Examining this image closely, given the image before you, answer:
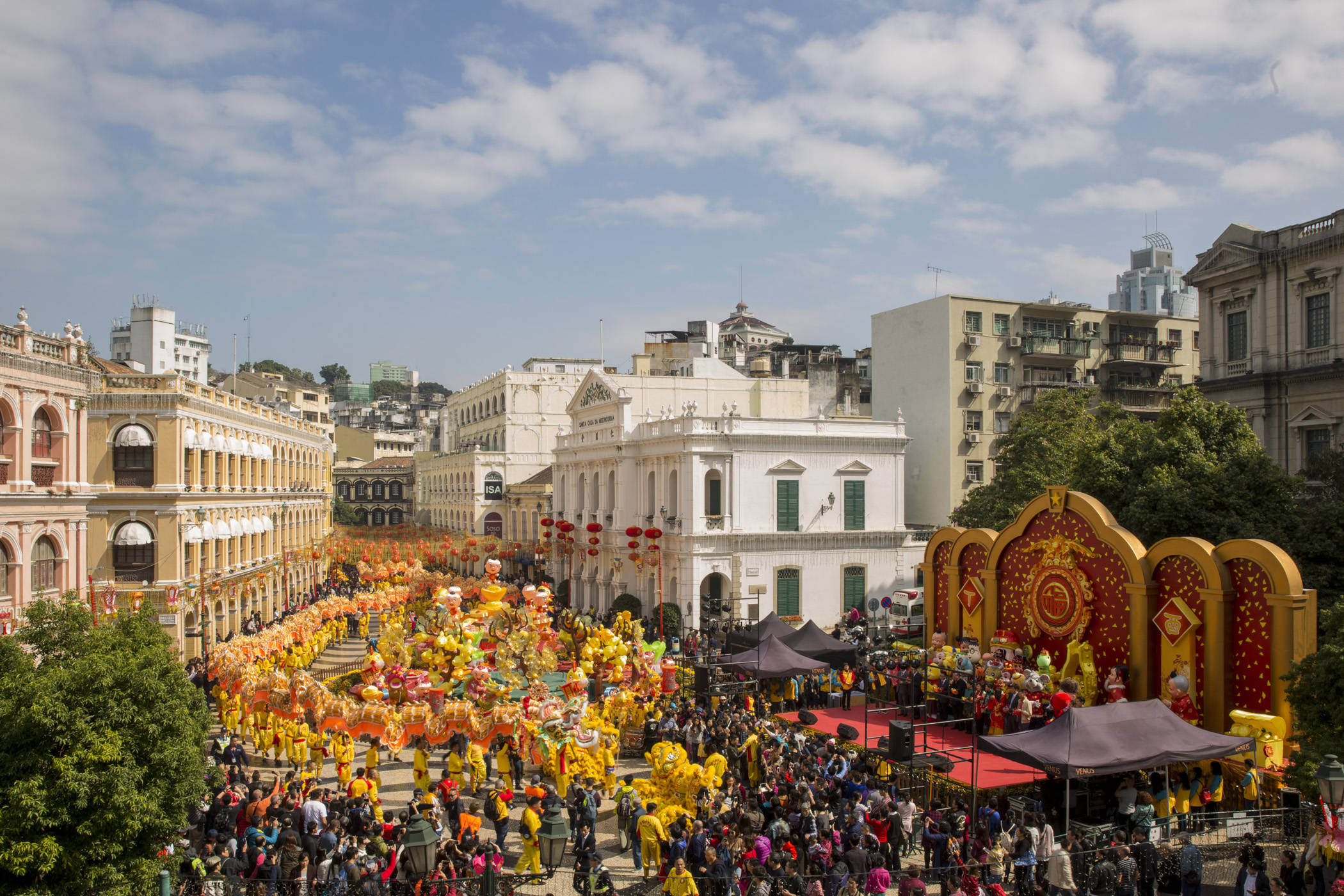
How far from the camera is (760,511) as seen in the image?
35406 millimetres

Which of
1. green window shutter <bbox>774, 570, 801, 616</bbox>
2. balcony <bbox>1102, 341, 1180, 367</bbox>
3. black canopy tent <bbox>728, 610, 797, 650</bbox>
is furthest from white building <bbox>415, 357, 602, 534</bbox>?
black canopy tent <bbox>728, 610, 797, 650</bbox>

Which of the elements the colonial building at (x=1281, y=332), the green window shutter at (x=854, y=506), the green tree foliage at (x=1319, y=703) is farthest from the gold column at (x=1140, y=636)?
the green window shutter at (x=854, y=506)

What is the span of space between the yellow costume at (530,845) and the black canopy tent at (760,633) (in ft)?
35.6

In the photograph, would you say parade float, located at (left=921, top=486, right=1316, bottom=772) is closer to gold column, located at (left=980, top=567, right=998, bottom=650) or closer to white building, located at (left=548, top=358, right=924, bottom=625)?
gold column, located at (left=980, top=567, right=998, bottom=650)

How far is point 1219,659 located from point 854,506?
1981 centimetres

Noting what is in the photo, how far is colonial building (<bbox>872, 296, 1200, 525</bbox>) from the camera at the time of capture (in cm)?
4334

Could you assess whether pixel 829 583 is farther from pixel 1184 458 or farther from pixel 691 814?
pixel 691 814

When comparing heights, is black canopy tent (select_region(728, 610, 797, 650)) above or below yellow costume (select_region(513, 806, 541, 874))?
above

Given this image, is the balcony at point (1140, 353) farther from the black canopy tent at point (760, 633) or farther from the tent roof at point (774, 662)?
the tent roof at point (774, 662)

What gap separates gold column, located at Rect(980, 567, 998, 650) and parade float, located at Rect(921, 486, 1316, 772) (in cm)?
4

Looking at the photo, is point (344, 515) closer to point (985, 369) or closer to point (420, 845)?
point (985, 369)

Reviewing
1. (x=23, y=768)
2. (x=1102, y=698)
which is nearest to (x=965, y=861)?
(x=1102, y=698)

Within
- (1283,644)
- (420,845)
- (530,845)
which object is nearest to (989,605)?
(1283,644)

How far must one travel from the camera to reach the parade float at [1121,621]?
55.1 ft
